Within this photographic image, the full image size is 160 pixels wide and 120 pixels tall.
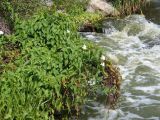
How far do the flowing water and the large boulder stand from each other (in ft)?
1.29

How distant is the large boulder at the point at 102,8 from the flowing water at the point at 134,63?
39 cm

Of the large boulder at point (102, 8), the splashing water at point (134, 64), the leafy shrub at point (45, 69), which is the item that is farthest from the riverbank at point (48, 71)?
the large boulder at point (102, 8)

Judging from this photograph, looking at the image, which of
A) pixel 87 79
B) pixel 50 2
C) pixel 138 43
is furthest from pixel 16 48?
pixel 50 2

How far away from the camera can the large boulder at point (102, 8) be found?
10867 mm

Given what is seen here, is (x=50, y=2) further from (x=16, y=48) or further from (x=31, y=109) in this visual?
(x=31, y=109)

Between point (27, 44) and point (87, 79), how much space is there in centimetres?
98

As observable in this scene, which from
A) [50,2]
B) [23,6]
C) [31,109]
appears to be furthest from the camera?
[50,2]

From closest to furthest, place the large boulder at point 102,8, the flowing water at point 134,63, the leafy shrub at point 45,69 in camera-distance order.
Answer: the leafy shrub at point 45,69 < the flowing water at point 134,63 < the large boulder at point 102,8

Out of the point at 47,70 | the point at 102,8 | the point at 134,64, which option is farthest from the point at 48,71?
the point at 102,8

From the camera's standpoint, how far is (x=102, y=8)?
433 inches

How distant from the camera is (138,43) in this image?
934cm

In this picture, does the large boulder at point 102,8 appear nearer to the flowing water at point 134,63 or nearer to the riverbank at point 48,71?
the flowing water at point 134,63

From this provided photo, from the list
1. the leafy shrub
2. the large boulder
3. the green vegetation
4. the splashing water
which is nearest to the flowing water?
the splashing water

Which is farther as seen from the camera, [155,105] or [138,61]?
[138,61]
